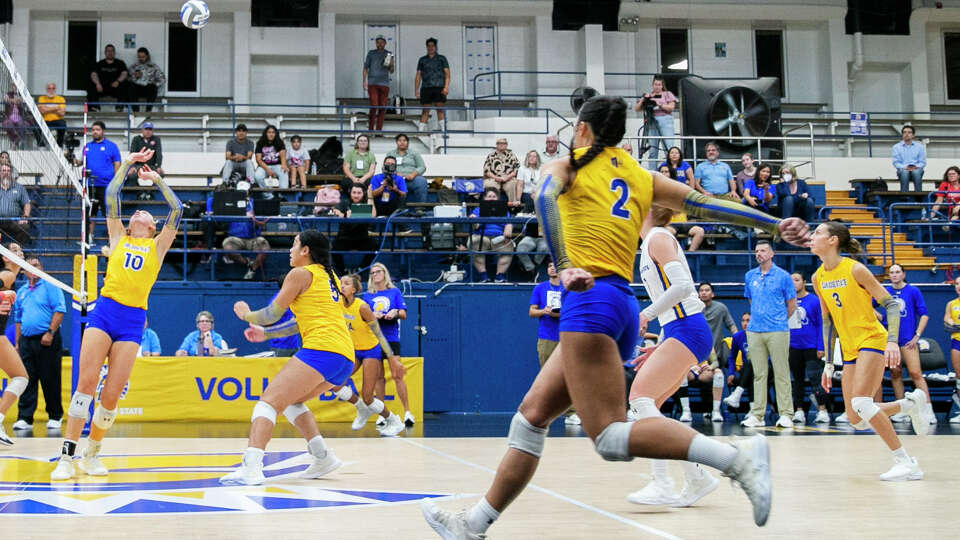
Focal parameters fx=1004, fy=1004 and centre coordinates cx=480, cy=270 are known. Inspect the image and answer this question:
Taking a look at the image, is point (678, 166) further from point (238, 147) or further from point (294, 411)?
point (294, 411)

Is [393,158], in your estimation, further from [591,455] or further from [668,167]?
[591,455]

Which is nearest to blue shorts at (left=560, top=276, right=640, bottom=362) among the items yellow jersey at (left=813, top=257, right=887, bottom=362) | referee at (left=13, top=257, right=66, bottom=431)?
yellow jersey at (left=813, top=257, right=887, bottom=362)

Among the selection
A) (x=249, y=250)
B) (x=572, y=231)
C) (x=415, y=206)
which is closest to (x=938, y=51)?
(x=415, y=206)

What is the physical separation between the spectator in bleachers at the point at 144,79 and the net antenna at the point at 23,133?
13257 mm

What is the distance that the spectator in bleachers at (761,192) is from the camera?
1831 cm

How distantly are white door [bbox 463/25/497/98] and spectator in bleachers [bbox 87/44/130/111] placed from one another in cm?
874

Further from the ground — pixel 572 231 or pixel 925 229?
pixel 925 229

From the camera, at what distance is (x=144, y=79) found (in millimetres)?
25016

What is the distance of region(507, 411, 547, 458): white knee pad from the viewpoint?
4.25 m

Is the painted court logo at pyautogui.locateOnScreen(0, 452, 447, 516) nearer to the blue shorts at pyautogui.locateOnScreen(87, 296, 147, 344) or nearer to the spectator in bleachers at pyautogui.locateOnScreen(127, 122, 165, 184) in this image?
the blue shorts at pyautogui.locateOnScreen(87, 296, 147, 344)

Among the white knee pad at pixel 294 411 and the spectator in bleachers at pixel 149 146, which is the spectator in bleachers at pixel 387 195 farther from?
the white knee pad at pixel 294 411

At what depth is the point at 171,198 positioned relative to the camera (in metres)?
8.70

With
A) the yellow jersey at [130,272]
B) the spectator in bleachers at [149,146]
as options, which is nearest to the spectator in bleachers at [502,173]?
the spectator in bleachers at [149,146]

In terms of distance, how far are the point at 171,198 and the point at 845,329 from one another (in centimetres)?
574
